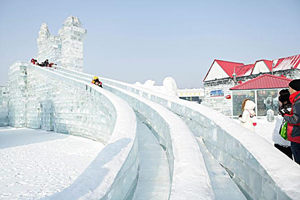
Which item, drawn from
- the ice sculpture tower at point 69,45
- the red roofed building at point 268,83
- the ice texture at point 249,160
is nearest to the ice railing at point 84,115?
the ice texture at point 249,160

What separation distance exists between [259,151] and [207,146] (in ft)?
4.77

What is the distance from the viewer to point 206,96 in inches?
749

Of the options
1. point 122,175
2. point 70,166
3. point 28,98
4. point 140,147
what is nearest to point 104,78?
point 28,98

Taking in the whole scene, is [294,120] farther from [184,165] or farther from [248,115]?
[248,115]

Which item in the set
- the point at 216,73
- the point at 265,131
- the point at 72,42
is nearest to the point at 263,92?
the point at 265,131

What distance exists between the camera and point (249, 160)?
1966 mm

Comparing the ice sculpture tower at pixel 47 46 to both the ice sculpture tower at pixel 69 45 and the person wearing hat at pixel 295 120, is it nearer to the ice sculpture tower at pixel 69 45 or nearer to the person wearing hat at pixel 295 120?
the ice sculpture tower at pixel 69 45

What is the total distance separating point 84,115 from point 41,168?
11.5 feet

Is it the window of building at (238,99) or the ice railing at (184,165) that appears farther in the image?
the window of building at (238,99)

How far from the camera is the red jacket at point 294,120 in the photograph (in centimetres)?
209

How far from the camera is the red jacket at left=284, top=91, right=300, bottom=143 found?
2093 mm

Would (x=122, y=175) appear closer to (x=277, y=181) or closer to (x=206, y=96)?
(x=277, y=181)

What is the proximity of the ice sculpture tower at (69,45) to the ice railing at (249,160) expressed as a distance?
1222 centimetres

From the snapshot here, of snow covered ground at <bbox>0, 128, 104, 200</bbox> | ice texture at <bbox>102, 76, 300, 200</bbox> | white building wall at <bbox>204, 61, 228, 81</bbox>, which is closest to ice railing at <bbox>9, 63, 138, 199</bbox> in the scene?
snow covered ground at <bbox>0, 128, 104, 200</bbox>
